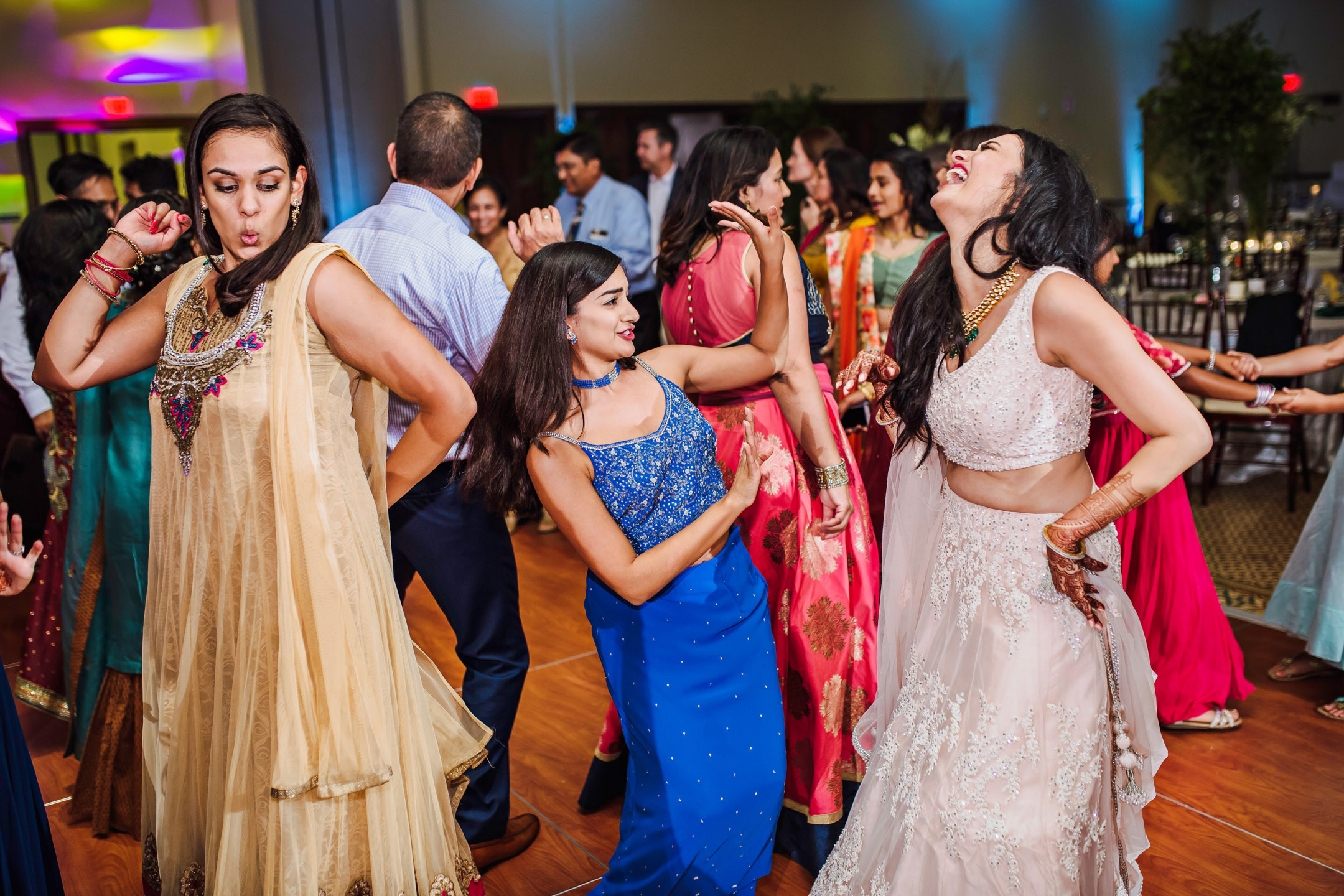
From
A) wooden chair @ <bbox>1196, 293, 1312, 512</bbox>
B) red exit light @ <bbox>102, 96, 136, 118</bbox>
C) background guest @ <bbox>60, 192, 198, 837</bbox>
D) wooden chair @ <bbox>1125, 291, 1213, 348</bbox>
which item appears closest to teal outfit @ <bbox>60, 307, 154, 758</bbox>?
background guest @ <bbox>60, 192, 198, 837</bbox>

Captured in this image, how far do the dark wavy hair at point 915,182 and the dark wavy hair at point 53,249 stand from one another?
2887mm

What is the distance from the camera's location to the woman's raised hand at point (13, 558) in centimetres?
142

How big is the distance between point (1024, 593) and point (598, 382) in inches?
34.0

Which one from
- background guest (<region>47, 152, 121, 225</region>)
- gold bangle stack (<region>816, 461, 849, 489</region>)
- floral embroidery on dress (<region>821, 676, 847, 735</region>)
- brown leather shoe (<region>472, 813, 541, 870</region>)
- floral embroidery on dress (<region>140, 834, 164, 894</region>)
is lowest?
brown leather shoe (<region>472, 813, 541, 870</region>)

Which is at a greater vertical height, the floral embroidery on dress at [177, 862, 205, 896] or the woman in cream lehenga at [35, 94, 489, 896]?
the woman in cream lehenga at [35, 94, 489, 896]

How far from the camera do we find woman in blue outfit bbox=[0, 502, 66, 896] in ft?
4.66

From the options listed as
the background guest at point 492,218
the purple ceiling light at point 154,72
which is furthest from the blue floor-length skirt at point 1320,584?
the purple ceiling light at point 154,72

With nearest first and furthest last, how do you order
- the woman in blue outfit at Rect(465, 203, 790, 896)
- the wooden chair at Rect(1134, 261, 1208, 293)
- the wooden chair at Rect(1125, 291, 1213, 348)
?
1. the woman in blue outfit at Rect(465, 203, 790, 896)
2. the wooden chair at Rect(1125, 291, 1213, 348)
3. the wooden chair at Rect(1134, 261, 1208, 293)

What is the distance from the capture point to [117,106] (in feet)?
24.6

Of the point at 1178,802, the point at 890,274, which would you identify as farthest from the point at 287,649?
the point at 890,274

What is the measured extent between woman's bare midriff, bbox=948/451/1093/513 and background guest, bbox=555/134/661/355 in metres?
3.80

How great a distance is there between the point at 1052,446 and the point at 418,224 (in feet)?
4.74

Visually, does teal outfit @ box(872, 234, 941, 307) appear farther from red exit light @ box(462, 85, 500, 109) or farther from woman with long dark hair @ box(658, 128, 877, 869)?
red exit light @ box(462, 85, 500, 109)

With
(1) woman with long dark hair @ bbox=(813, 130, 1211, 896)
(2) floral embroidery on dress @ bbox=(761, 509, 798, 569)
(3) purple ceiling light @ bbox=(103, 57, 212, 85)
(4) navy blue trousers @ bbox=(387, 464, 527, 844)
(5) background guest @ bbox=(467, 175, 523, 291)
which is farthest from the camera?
(3) purple ceiling light @ bbox=(103, 57, 212, 85)
